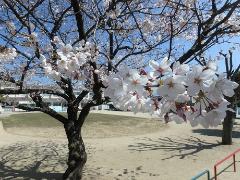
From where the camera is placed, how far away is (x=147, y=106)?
212 centimetres

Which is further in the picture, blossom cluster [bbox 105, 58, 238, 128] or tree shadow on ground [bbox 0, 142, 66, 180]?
tree shadow on ground [bbox 0, 142, 66, 180]

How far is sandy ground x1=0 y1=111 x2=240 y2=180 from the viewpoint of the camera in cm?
1084

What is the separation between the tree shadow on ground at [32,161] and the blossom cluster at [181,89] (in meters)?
8.94

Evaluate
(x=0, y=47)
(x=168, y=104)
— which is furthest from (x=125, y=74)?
(x=0, y=47)

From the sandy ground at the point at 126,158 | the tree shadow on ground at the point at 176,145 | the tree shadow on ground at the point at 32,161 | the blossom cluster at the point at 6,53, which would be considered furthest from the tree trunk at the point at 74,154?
the tree shadow on ground at the point at 176,145

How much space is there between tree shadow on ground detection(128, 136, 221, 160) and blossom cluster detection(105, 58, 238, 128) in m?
11.6

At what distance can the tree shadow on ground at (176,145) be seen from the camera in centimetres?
1427

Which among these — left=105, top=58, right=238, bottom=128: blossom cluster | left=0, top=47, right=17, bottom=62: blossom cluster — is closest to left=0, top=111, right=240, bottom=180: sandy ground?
left=0, top=47, right=17, bottom=62: blossom cluster

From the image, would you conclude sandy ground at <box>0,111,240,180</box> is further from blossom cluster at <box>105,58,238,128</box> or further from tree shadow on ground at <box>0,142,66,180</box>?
blossom cluster at <box>105,58,238,128</box>

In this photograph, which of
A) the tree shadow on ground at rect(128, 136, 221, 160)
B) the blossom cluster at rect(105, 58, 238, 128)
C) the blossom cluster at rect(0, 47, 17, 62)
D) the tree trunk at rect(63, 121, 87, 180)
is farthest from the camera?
the tree shadow on ground at rect(128, 136, 221, 160)

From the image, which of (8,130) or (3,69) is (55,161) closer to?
(3,69)

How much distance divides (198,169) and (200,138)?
23.6ft

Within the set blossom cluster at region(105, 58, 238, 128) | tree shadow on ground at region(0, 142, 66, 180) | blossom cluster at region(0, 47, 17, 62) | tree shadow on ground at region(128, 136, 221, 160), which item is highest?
blossom cluster at region(0, 47, 17, 62)

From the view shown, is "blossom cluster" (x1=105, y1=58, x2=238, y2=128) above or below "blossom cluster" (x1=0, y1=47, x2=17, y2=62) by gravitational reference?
below
